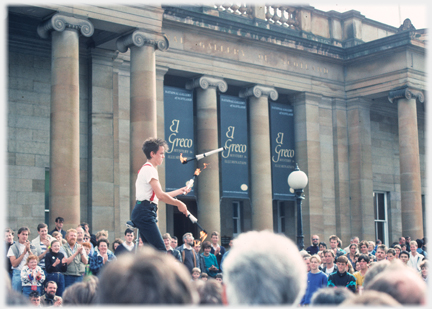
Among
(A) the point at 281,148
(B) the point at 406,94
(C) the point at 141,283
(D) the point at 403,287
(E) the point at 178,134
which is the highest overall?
(B) the point at 406,94

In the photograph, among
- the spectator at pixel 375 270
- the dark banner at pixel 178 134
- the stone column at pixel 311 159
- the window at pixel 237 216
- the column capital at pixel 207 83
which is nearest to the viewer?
the spectator at pixel 375 270

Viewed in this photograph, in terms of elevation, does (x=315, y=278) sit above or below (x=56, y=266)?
below

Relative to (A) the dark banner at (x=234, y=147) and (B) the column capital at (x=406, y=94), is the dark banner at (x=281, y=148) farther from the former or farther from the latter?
(B) the column capital at (x=406, y=94)

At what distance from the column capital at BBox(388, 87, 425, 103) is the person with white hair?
942 inches

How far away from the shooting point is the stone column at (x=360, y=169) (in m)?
26.5

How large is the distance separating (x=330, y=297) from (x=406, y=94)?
23370mm

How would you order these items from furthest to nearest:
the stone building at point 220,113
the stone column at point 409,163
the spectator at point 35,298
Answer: the stone column at point 409,163
the stone building at point 220,113
the spectator at point 35,298

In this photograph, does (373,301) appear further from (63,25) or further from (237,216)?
(237,216)

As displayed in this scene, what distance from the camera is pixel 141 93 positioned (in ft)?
58.9

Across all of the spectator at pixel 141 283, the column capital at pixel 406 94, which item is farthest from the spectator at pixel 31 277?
the column capital at pixel 406 94

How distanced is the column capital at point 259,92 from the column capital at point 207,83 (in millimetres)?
1496

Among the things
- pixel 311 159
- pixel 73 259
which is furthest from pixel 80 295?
pixel 311 159

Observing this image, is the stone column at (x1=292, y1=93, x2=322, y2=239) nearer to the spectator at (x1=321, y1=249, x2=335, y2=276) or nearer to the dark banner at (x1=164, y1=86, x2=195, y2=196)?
the dark banner at (x1=164, y1=86, x2=195, y2=196)

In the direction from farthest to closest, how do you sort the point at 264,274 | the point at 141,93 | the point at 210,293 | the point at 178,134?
the point at 178,134
the point at 141,93
the point at 210,293
the point at 264,274
